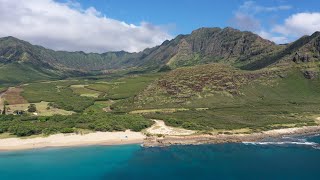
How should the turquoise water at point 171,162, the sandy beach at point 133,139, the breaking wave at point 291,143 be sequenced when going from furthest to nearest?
the sandy beach at point 133,139
the breaking wave at point 291,143
the turquoise water at point 171,162

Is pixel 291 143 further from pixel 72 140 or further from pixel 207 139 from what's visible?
pixel 72 140

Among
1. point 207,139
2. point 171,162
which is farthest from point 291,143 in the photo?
point 171,162

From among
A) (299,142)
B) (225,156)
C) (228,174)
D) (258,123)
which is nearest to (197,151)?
(225,156)

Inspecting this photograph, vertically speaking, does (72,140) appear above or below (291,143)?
above

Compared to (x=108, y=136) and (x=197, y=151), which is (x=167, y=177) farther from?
(x=108, y=136)

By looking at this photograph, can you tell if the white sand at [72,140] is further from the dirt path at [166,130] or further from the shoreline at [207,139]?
the dirt path at [166,130]

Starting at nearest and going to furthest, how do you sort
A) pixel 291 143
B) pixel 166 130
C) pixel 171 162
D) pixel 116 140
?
pixel 171 162
pixel 291 143
pixel 116 140
pixel 166 130

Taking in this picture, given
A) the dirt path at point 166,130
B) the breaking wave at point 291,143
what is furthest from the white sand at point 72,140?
the breaking wave at point 291,143

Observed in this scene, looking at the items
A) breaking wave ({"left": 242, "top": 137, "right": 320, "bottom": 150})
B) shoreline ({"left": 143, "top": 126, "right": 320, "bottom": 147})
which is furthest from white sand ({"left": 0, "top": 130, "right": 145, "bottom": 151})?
breaking wave ({"left": 242, "top": 137, "right": 320, "bottom": 150})
